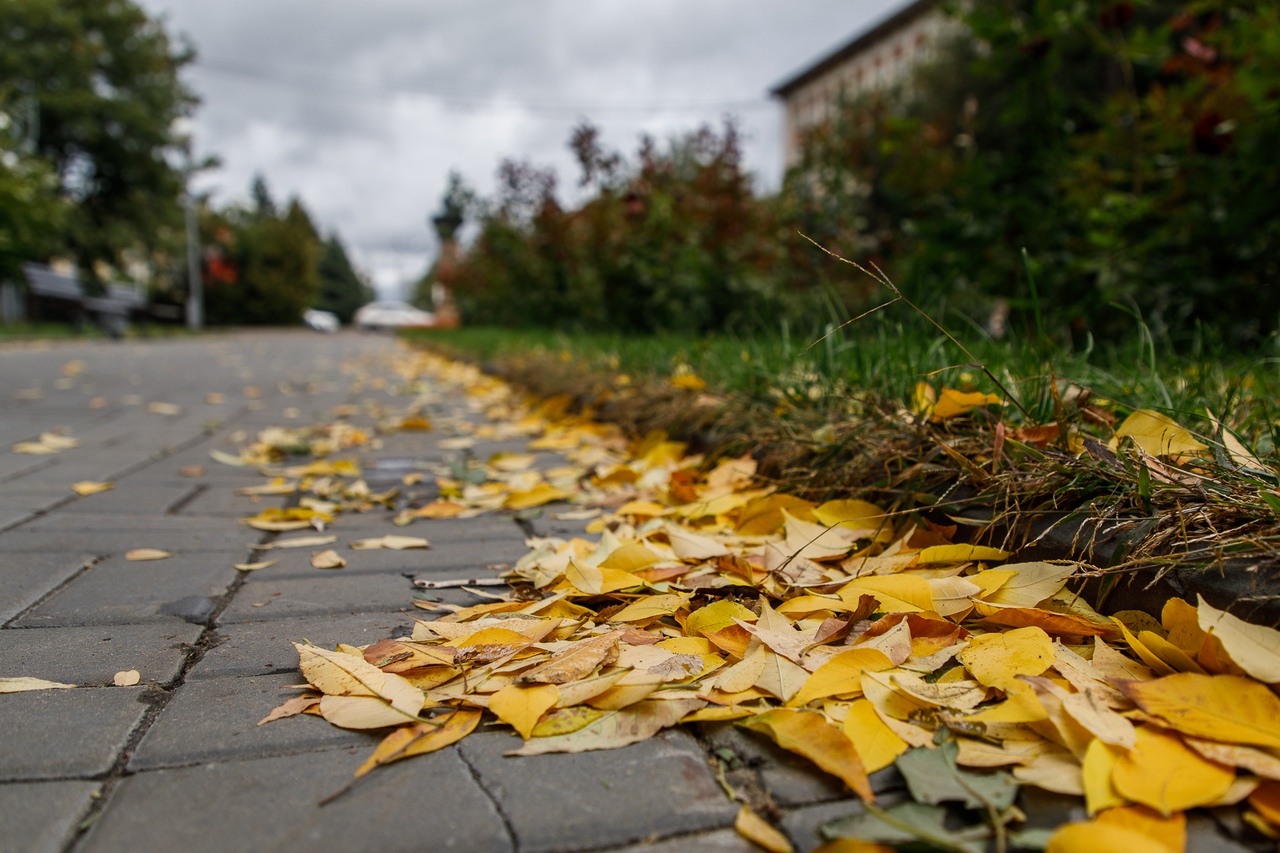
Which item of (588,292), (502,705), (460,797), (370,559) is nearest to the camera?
(460,797)

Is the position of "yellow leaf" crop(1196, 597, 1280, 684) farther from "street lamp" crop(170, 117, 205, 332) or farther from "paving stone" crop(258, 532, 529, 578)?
"street lamp" crop(170, 117, 205, 332)

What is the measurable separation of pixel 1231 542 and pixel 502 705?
0.93 meters

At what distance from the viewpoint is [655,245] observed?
5.39 m

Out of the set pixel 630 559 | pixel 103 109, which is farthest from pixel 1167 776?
pixel 103 109

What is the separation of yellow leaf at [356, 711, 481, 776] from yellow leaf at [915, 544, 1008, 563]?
0.79 m

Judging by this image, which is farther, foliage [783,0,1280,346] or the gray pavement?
foliage [783,0,1280,346]

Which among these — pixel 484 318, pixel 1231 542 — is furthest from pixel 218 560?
pixel 484 318

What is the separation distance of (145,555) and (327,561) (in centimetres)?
39

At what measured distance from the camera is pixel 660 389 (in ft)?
9.80

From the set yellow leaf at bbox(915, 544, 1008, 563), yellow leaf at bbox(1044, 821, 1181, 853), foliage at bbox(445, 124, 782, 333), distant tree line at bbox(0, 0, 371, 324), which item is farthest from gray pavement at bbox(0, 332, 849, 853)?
distant tree line at bbox(0, 0, 371, 324)

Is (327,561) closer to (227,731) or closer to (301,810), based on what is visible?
(227,731)

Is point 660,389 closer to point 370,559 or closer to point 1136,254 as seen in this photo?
point 370,559

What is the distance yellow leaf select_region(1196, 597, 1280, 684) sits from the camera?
0.91 meters

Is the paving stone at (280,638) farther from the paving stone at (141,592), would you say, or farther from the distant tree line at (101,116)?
the distant tree line at (101,116)
